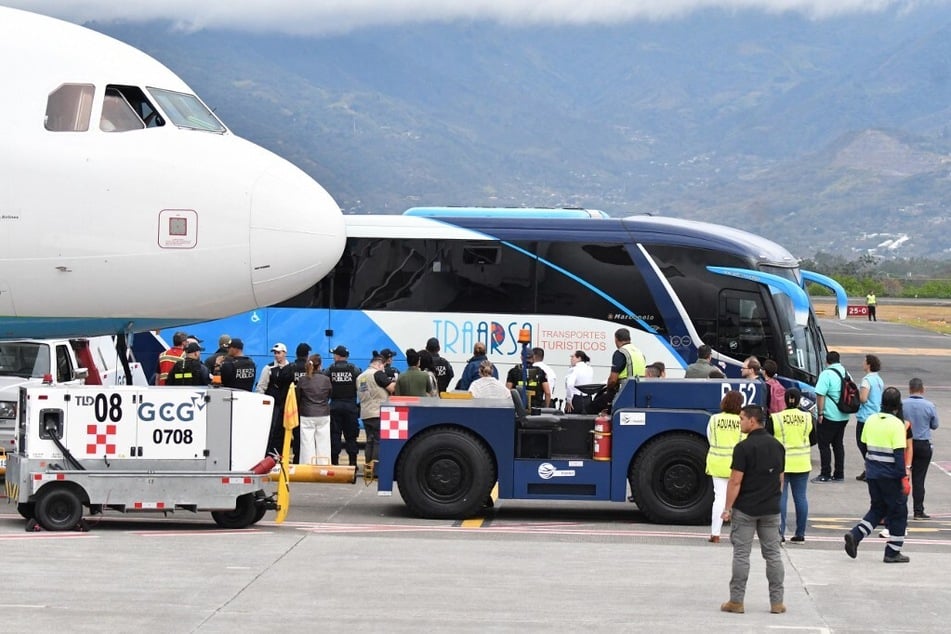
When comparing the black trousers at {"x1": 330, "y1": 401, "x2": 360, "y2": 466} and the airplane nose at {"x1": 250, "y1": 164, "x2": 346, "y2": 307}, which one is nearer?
the airplane nose at {"x1": 250, "y1": 164, "x2": 346, "y2": 307}

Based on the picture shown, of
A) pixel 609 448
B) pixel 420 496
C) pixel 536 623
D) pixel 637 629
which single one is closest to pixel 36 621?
pixel 536 623

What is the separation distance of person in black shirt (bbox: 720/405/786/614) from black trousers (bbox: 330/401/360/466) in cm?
980

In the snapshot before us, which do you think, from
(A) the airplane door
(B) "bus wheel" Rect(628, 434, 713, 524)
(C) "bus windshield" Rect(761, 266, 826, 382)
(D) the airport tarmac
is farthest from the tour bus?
(A) the airplane door

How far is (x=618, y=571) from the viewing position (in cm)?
1403

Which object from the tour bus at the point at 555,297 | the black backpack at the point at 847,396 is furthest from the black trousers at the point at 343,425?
the black backpack at the point at 847,396

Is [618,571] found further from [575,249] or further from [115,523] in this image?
[575,249]

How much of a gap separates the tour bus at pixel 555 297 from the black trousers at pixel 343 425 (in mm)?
3143

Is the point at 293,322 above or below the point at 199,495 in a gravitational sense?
above

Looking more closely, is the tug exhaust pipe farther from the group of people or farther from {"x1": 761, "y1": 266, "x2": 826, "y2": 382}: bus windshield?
{"x1": 761, "y1": 266, "x2": 826, "y2": 382}: bus windshield

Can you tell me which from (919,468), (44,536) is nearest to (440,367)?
(919,468)

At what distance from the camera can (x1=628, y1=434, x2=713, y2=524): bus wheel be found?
17219 millimetres

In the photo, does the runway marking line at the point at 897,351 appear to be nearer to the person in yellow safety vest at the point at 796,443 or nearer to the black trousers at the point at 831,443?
the black trousers at the point at 831,443

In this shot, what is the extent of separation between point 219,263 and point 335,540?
3.01 metres

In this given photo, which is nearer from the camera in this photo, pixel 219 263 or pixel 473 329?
pixel 219 263
